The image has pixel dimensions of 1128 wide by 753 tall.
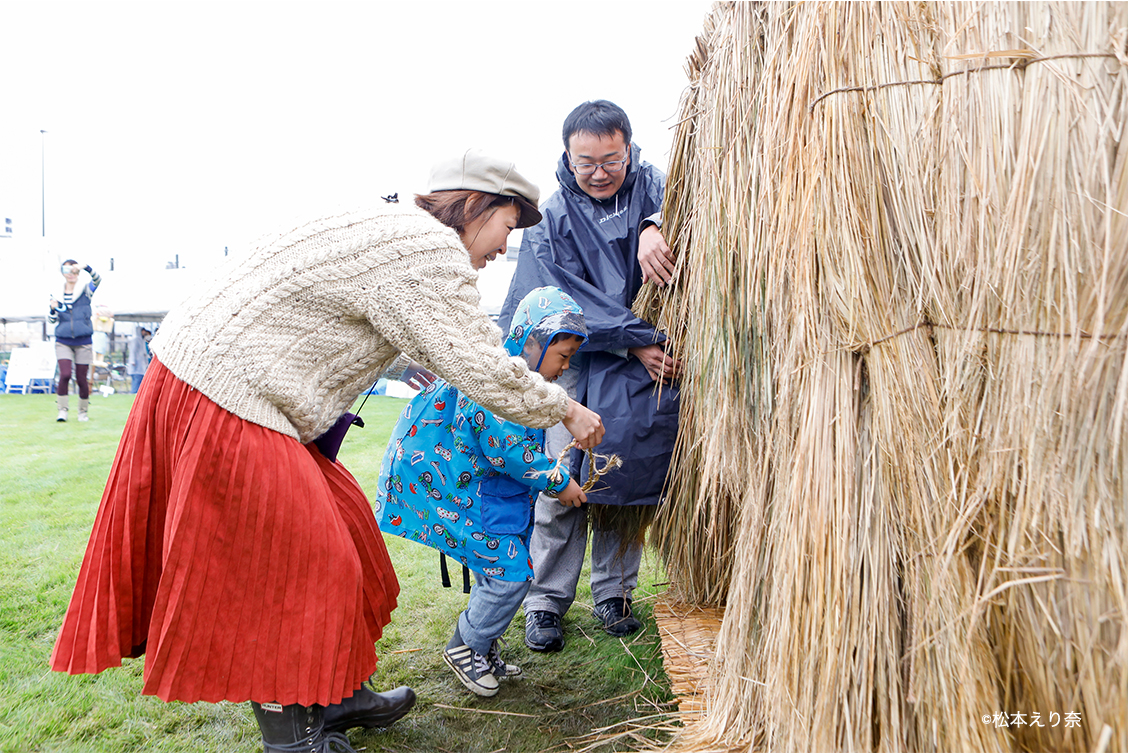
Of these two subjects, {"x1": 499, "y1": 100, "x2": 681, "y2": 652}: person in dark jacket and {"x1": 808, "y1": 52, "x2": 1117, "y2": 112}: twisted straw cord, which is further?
{"x1": 499, "y1": 100, "x2": 681, "y2": 652}: person in dark jacket

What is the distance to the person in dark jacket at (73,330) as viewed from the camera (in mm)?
7059

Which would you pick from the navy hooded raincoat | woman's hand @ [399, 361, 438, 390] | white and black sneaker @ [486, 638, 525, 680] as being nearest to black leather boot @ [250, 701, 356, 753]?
white and black sneaker @ [486, 638, 525, 680]

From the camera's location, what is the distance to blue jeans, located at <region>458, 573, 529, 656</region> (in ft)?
6.49

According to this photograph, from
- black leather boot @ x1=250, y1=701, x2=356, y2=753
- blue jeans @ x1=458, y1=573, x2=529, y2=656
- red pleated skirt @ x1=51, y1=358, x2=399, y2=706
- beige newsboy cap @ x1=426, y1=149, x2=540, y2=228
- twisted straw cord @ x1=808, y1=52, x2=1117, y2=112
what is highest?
beige newsboy cap @ x1=426, y1=149, x2=540, y2=228

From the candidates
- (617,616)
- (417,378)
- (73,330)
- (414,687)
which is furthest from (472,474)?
(73,330)

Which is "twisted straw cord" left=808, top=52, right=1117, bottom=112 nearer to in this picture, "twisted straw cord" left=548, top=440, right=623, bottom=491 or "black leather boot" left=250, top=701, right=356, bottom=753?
"twisted straw cord" left=548, top=440, right=623, bottom=491

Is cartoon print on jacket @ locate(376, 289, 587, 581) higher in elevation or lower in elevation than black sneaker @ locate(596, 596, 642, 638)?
higher

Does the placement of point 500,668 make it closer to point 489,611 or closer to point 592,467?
point 489,611

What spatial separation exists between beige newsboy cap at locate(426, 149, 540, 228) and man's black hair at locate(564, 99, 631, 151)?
2.16 ft

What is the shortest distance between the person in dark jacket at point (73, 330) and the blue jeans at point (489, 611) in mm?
6876

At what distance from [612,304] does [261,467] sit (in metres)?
1.21

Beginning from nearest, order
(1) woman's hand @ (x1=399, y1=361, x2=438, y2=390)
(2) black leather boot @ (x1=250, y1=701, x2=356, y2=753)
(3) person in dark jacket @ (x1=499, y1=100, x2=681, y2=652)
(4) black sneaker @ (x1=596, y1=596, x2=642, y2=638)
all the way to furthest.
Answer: (2) black leather boot @ (x1=250, y1=701, x2=356, y2=753) → (1) woman's hand @ (x1=399, y1=361, x2=438, y2=390) → (3) person in dark jacket @ (x1=499, y1=100, x2=681, y2=652) → (4) black sneaker @ (x1=596, y1=596, x2=642, y2=638)

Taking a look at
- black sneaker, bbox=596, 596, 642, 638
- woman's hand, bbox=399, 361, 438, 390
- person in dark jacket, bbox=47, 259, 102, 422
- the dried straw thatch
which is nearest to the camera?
the dried straw thatch

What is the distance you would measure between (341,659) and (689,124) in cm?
162
